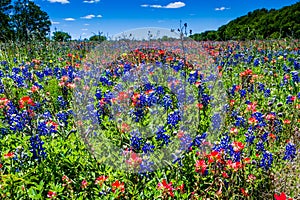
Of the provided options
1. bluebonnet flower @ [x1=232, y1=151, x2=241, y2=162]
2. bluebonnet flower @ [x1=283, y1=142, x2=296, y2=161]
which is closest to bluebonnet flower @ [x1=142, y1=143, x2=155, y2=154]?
bluebonnet flower @ [x1=232, y1=151, x2=241, y2=162]

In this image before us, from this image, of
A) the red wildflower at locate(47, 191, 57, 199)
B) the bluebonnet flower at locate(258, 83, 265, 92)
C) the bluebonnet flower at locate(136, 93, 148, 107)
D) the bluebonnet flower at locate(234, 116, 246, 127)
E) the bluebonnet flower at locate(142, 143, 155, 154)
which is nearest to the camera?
the red wildflower at locate(47, 191, 57, 199)

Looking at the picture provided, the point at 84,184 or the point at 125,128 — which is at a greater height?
the point at 125,128

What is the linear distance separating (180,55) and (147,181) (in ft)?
17.3

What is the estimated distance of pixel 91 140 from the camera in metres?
3.11

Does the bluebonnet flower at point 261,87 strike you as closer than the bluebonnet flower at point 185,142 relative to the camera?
No

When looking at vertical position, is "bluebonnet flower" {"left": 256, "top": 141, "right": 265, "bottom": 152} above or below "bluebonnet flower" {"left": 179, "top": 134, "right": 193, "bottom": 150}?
below

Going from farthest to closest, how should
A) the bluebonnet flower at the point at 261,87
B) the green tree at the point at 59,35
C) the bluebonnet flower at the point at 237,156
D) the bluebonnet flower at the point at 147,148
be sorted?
the green tree at the point at 59,35
the bluebonnet flower at the point at 261,87
the bluebonnet flower at the point at 147,148
the bluebonnet flower at the point at 237,156

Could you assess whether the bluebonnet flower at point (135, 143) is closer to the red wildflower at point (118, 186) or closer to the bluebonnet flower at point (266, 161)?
the red wildflower at point (118, 186)

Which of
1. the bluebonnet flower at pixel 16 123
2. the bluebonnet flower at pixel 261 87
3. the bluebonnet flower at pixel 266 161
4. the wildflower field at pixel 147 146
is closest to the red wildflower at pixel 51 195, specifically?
the wildflower field at pixel 147 146

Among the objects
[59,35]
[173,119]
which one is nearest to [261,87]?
[173,119]

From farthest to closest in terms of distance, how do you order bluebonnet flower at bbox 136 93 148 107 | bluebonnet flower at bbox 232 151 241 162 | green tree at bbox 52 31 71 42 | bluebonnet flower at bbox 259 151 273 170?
green tree at bbox 52 31 71 42, bluebonnet flower at bbox 136 93 148 107, bluebonnet flower at bbox 259 151 273 170, bluebonnet flower at bbox 232 151 241 162

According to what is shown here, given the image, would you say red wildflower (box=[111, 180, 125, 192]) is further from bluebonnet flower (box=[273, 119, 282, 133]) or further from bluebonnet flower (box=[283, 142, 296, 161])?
bluebonnet flower (box=[273, 119, 282, 133])

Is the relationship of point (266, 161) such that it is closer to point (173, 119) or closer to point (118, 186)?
point (173, 119)

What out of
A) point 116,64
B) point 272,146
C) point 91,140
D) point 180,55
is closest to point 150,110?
point 91,140
